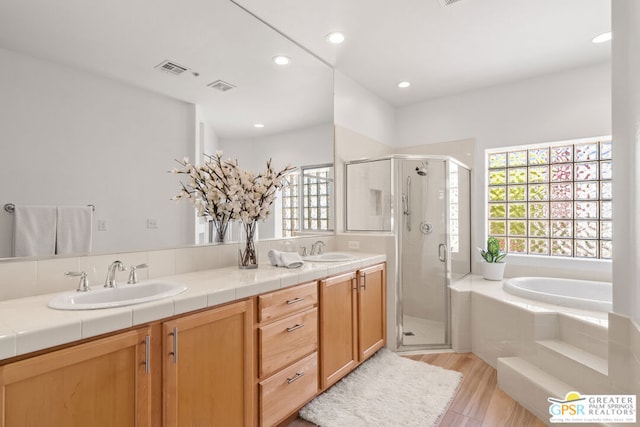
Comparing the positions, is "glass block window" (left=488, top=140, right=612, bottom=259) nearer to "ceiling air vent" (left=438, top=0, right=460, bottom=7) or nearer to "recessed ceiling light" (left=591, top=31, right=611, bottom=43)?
"recessed ceiling light" (left=591, top=31, right=611, bottom=43)

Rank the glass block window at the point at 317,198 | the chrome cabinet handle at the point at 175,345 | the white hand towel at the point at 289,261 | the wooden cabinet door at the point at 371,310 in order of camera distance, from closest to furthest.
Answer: the chrome cabinet handle at the point at 175,345
the white hand towel at the point at 289,261
the wooden cabinet door at the point at 371,310
the glass block window at the point at 317,198

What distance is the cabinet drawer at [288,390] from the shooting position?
5.25 ft

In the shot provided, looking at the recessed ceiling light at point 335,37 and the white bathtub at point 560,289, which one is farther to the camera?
the recessed ceiling light at point 335,37

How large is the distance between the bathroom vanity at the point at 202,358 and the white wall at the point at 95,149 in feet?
1.19

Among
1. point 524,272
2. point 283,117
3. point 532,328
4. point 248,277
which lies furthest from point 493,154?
point 248,277

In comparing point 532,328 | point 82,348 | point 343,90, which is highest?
point 343,90

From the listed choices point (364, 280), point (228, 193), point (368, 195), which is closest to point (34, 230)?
point (228, 193)

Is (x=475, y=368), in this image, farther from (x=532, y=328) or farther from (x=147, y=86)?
(x=147, y=86)

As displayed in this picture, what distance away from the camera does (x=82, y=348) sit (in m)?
1.00

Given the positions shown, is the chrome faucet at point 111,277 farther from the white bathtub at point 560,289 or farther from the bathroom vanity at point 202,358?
the white bathtub at point 560,289

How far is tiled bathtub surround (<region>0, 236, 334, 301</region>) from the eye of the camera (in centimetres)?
129

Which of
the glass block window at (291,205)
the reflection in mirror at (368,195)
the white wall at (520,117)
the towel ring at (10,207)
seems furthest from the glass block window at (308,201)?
the white wall at (520,117)

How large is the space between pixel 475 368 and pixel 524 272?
4.33 feet

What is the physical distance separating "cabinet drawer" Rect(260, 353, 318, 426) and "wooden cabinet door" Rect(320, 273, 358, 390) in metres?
0.12
